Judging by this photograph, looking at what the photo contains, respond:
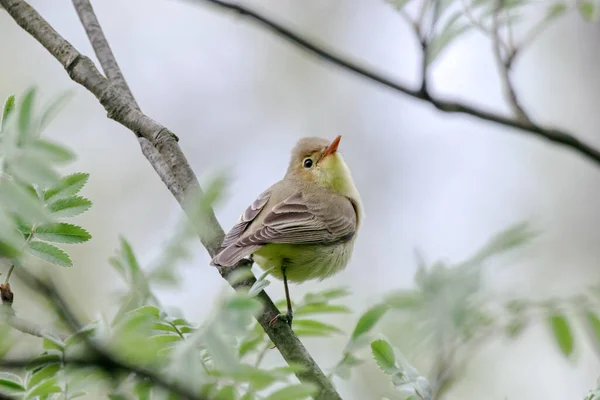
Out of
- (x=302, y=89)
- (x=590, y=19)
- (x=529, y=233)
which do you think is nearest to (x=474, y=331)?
(x=529, y=233)

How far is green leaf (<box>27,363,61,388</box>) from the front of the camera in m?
1.41

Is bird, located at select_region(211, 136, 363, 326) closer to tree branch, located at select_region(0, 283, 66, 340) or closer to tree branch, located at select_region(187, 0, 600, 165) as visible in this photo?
tree branch, located at select_region(187, 0, 600, 165)

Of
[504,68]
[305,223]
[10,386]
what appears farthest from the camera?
[305,223]

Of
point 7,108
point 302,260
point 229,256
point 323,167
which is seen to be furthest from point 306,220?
point 7,108

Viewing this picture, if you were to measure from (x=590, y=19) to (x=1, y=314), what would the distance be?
1898 mm

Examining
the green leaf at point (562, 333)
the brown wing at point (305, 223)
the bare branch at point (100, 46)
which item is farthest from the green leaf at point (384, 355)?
the brown wing at point (305, 223)

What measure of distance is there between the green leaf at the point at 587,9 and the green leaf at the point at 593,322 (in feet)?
3.30

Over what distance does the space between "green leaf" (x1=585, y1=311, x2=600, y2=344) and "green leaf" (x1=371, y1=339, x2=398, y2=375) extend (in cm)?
43

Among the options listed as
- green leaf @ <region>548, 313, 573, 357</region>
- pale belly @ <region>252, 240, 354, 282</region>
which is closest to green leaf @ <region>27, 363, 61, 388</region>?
green leaf @ <region>548, 313, 573, 357</region>

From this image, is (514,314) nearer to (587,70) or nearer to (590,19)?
(590,19)

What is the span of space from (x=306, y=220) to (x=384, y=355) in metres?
2.89

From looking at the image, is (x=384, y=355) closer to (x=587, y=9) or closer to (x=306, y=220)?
(x=587, y=9)

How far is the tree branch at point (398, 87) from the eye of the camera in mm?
1761

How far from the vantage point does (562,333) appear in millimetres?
1758
